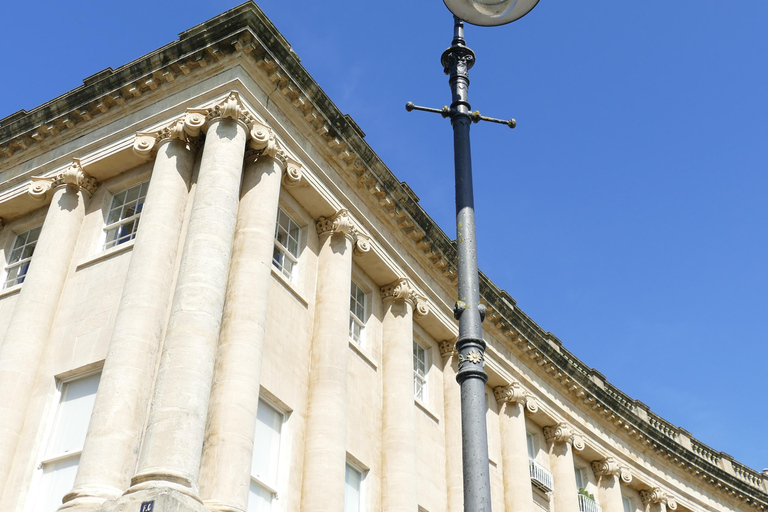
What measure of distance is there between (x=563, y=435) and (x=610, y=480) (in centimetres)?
353

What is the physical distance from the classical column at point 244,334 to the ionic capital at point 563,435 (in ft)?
49.3

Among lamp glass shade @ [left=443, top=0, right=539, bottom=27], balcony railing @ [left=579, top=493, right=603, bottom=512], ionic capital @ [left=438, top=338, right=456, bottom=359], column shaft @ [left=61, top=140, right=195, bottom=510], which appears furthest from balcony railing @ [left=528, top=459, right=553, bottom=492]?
lamp glass shade @ [left=443, top=0, right=539, bottom=27]

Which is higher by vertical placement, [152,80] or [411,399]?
[152,80]

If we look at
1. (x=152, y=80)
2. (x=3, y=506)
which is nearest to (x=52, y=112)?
(x=152, y=80)

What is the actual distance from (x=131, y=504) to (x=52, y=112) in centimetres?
1288

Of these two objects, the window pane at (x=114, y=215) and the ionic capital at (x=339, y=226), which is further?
the ionic capital at (x=339, y=226)

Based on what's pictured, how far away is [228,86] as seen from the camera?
20031 millimetres

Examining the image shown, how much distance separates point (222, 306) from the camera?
54.1ft

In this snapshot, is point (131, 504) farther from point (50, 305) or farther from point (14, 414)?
point (50, 305)

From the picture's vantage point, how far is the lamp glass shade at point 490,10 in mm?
11250

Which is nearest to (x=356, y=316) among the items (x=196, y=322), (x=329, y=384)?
(x=329, y=384)

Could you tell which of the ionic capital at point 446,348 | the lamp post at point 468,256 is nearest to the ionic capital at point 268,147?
the lamp post at point 468,256

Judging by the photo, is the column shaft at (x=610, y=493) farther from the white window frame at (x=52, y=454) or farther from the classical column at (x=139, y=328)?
the white window frame at (x=52, y=454)

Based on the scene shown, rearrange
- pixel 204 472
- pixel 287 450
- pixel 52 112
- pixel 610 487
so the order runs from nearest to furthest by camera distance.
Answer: pixel 204 472, pixel 287 450, pixel 52 112, pixel 610 487
